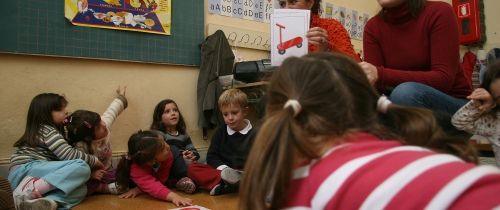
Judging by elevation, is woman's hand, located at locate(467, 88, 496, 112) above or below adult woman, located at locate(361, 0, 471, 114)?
below

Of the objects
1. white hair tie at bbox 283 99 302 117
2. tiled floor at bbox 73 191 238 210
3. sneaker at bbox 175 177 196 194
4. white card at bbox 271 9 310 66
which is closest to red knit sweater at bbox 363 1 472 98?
white card at bbox 271 9 310 66

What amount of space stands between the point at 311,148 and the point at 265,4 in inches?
106

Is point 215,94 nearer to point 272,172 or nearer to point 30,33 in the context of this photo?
point 30,33

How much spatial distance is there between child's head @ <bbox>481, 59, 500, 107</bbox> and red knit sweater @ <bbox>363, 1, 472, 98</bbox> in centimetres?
17

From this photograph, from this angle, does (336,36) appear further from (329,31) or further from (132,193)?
(132,193)

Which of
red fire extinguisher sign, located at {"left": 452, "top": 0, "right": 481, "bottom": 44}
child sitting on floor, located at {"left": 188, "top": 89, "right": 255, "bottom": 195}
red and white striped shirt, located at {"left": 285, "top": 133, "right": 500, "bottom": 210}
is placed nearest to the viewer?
red and white striped shirt, located at {"left": 285, "top": 133, "right": 500, "bottom": 210}

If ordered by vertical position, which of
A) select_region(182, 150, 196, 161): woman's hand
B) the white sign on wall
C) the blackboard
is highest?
the white sign on wall

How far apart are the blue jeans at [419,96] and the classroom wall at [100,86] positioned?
1798mm

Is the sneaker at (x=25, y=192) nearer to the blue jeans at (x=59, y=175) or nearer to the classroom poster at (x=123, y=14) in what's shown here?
the blue jeans at (x=59, y=175)

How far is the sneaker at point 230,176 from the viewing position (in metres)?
2.04

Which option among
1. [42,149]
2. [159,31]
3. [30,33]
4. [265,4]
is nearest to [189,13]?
[159,31]

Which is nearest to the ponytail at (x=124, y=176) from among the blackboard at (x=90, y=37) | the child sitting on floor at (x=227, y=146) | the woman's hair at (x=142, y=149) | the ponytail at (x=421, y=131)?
the woman's hair at (x=142, y=149)

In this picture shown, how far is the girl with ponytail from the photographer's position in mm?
495

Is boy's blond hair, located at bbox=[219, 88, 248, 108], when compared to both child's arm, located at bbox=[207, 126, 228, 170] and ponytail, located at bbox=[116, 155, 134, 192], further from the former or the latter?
ponytail, located at bbox=[116, 155, 134, 192]
